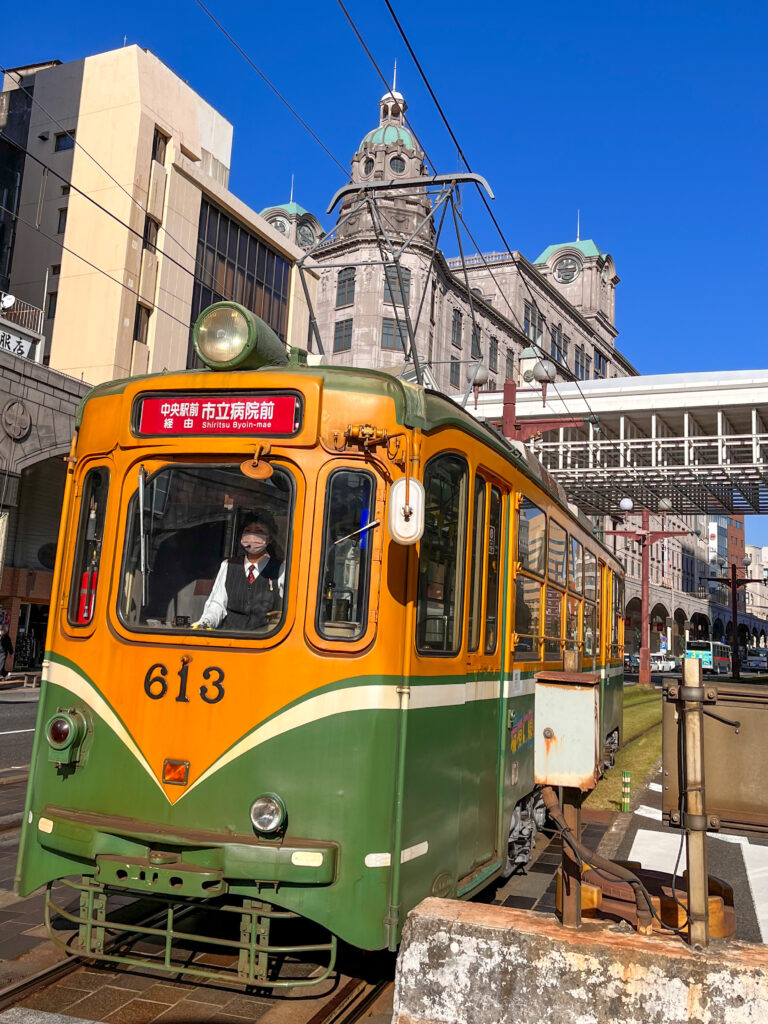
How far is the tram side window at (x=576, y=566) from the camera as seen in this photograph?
8500 millimetres

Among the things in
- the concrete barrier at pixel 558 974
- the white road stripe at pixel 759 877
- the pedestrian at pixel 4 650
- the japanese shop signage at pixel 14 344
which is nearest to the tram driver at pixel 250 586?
the concrete barrier at pixel 558 974

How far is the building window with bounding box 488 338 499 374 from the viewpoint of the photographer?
174ft

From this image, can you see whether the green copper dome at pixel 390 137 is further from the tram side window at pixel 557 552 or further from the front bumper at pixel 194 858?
the front bumper at pixel 194 858

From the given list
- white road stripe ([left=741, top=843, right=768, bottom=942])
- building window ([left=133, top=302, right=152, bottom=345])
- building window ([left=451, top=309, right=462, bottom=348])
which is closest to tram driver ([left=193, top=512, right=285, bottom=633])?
white road stripe ([left=741, top=843, right=768, bottom=942])

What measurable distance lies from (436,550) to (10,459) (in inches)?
763

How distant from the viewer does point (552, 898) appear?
6.54 metres

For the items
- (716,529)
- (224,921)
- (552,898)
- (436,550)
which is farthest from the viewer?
(716,529)

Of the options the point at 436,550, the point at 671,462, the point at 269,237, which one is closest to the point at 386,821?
the point at 436,550

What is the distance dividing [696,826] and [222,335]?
3.31m

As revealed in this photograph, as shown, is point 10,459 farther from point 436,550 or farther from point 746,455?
point 746,455

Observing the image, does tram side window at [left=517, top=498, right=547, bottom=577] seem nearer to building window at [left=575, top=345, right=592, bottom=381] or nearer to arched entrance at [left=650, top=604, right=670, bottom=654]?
building window at [left=575, top=345, right=592, bottom=381]

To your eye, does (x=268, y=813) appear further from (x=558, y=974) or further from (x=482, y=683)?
(x=482, y=683)

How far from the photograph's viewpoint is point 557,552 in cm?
776

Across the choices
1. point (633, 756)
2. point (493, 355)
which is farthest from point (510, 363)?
point (633, 756)
